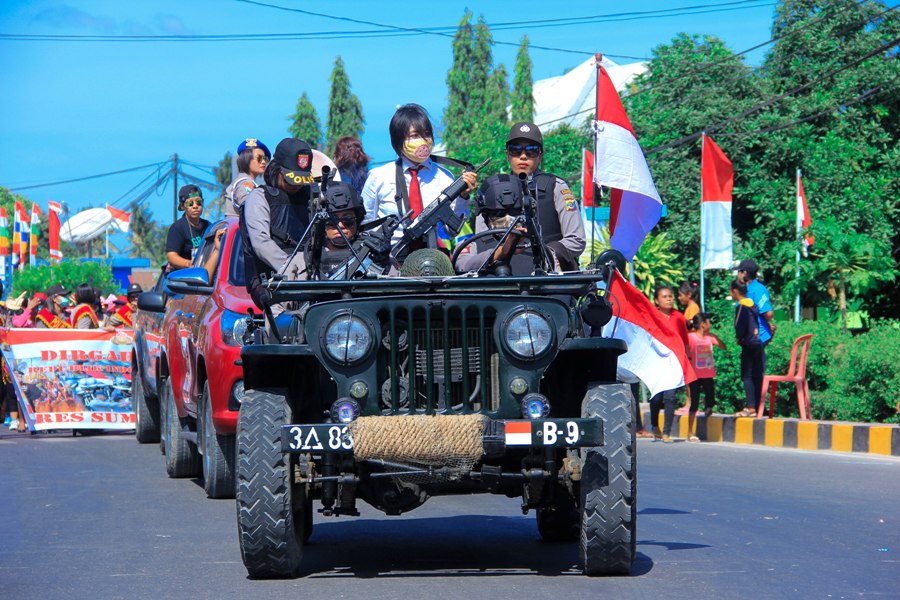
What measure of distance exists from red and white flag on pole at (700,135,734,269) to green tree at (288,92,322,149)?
56370 mm

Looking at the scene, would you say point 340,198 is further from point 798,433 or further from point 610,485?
point 798,433

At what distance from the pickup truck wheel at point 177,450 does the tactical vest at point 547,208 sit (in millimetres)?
4844

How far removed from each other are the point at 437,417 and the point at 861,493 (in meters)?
5.61

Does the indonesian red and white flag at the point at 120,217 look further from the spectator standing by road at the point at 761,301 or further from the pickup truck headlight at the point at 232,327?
the pickup truck headlight at the point at 232,327

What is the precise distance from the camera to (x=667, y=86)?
130 ft

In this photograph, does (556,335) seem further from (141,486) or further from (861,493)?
(141,486)

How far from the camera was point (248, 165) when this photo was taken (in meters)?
12.6

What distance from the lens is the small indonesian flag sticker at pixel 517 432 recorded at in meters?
6.62

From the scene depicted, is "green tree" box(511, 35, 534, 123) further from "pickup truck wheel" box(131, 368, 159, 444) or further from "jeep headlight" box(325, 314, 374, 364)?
"jeep headlight" box(325, 314, 374, 364)

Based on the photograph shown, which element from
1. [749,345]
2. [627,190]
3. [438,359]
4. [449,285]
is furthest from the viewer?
[749,345]

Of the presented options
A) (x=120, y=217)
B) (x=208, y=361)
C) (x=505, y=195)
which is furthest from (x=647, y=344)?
(x=120, y=217)

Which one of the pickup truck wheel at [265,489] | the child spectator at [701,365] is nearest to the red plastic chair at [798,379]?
the child spectator at [701,365]

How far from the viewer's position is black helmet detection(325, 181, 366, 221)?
8125mm

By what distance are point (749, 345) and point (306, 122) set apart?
6318 centimetres
